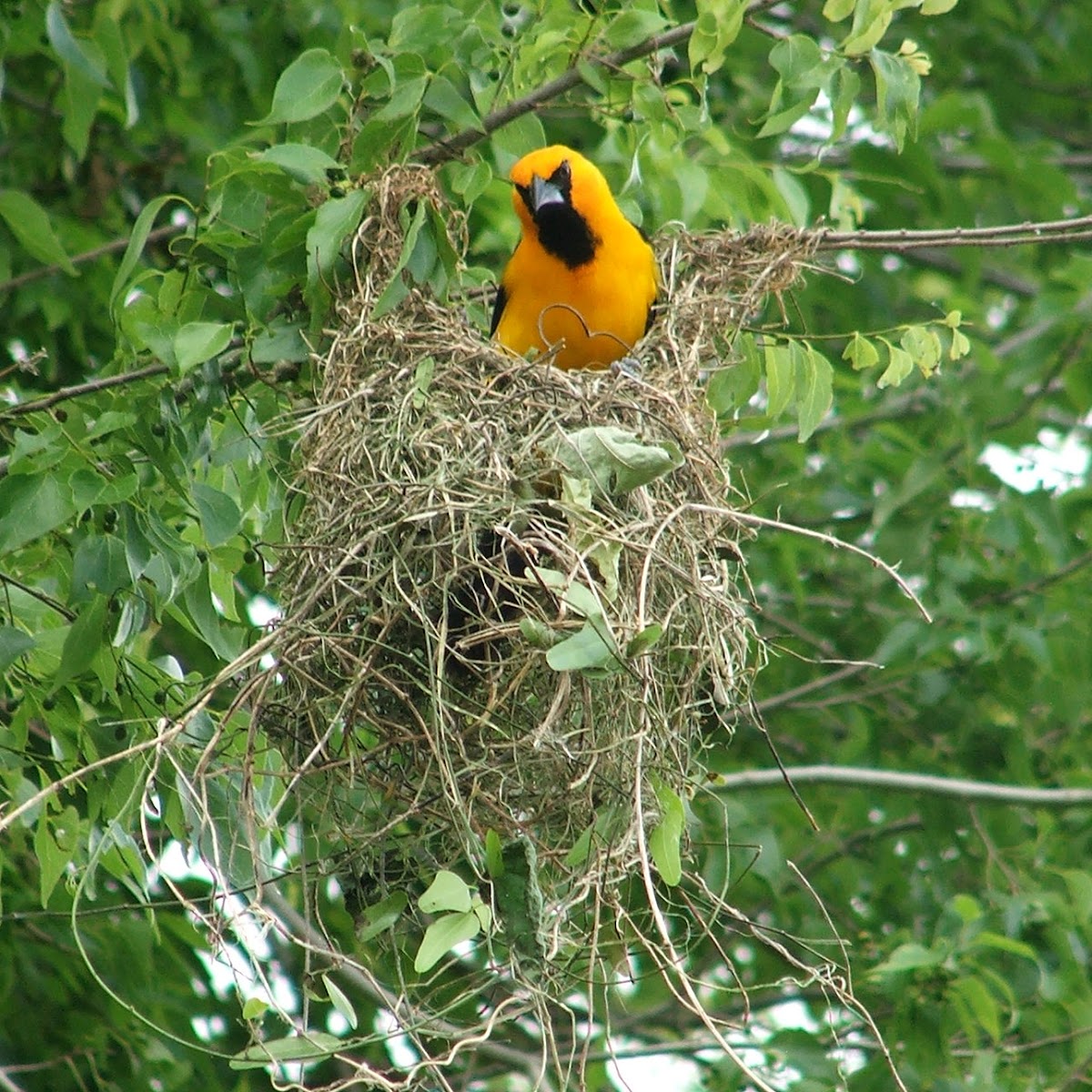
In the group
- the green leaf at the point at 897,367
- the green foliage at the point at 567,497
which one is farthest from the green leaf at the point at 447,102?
the green leaf at the point at 897,367

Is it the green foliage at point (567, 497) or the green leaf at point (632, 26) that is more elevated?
the green leaf at point (632, 26)

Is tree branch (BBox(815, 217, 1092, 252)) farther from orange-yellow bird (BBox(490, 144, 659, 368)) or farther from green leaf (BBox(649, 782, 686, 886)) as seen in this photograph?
green leaf (BBox(649, 782, 686, 886))

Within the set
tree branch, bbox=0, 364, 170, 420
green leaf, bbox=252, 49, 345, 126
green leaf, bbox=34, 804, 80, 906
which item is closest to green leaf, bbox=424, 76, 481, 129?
green leaf, bbox=252, 49, 345, 126

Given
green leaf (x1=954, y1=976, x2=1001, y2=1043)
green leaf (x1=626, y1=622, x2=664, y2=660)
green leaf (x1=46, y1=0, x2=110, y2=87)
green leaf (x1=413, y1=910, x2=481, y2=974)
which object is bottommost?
green leaf (x1=954, y1=976, x2=1001, y2=1043)

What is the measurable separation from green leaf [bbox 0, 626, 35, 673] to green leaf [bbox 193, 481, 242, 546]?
319mm

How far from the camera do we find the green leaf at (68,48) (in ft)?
8.90

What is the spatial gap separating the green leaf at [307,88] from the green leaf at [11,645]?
0.89 metres

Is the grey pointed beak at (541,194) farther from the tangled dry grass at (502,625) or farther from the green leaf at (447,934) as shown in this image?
the green leaf at (447,934)

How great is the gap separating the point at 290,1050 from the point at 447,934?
263mm

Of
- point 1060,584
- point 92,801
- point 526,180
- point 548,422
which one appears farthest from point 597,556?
point 1060,584

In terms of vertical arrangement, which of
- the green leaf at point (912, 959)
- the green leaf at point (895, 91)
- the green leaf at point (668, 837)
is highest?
the green leaf at point (895, 91)

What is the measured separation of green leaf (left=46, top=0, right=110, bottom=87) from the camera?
271cm

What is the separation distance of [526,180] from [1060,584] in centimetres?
220

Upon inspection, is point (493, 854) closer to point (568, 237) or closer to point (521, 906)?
point (521, 906)
